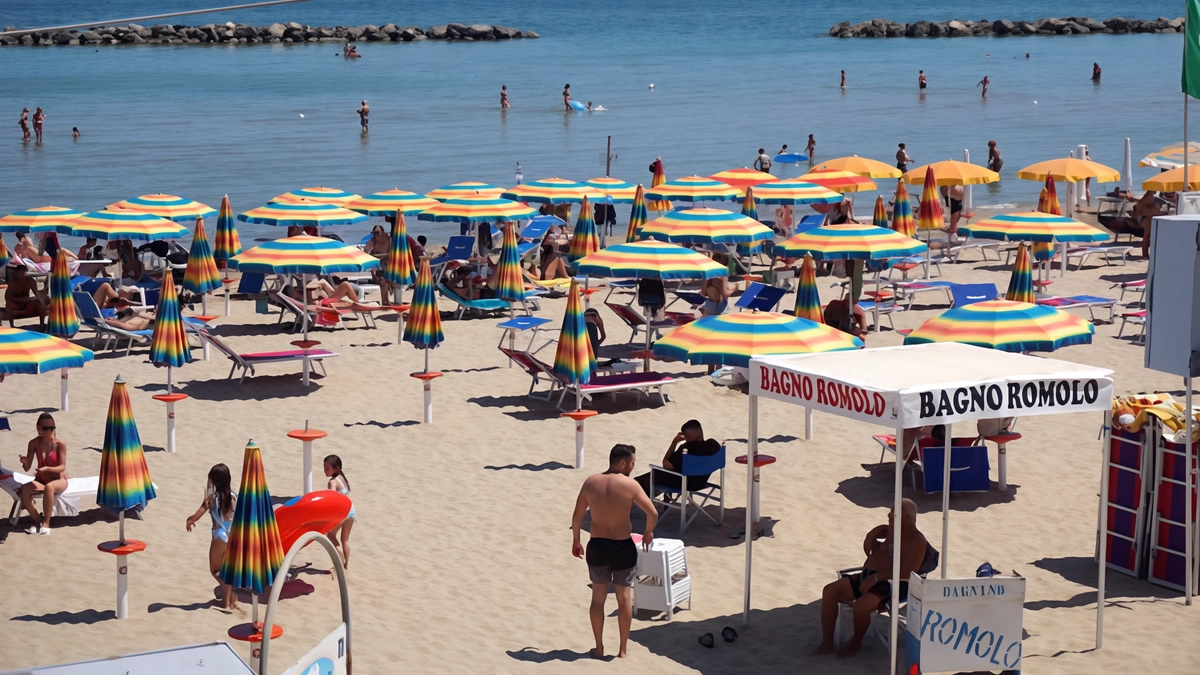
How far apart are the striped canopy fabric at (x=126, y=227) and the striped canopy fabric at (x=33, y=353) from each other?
7422 mm

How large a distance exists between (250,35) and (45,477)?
320 ft

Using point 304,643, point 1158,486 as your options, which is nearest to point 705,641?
point 304,643

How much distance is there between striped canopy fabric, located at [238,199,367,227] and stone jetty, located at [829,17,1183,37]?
291 feet

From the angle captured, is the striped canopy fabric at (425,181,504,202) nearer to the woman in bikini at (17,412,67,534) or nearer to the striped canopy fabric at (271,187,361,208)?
the striped canopy fabric at (271,187,361,208)

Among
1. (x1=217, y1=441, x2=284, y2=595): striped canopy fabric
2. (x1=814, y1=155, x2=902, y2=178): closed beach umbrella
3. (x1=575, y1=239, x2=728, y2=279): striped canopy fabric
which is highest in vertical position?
(x1=814, y1=155, x2=902, y2=178): closed beach umbrella

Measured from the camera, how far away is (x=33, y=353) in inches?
438

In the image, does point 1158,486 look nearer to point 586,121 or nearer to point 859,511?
point 859,511

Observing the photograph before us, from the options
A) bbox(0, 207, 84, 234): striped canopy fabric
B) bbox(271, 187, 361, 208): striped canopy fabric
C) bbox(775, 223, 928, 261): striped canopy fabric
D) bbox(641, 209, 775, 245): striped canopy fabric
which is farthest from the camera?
bbox(271, 187, 361, 208): striped canopy fabric

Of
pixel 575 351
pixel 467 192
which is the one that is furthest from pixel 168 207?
pixel 575 351

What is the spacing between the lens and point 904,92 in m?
63.9

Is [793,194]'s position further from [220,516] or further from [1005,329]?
[220,516]

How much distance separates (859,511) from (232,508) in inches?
177

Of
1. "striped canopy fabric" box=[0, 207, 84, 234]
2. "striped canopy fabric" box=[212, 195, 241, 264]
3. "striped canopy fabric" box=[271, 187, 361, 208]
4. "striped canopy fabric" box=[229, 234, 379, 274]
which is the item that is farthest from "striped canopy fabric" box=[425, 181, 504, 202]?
"striped canopy fabric" box=[229, 234, 379, 274]

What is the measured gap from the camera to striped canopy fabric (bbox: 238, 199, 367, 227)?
19.5 metres
